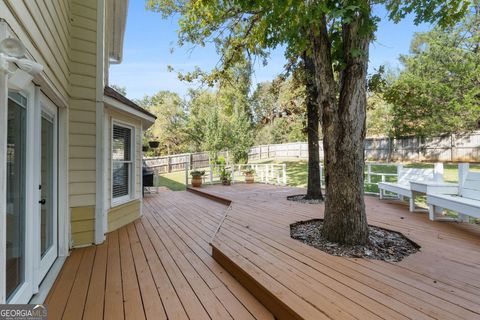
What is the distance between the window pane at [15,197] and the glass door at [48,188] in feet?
2.03

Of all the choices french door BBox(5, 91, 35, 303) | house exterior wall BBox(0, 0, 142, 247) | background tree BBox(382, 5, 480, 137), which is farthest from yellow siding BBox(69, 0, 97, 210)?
background tree BBox(382, 5, 480, 137)

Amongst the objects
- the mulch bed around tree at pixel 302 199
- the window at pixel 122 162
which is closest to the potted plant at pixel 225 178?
the mulch bed around tree at pixel 302 199

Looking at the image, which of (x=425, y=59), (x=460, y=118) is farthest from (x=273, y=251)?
(x=425, y=59)

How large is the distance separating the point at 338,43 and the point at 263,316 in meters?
3.21

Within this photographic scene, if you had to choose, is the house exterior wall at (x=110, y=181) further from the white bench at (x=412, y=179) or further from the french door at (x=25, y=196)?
the white bench at (x=412, y=179)

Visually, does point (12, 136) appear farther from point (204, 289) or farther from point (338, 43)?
point (338, 43)

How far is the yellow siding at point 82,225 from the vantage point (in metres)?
3.75

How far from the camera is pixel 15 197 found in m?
2.03

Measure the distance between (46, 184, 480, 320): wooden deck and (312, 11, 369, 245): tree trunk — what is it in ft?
1.68

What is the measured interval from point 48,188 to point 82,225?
947 mm

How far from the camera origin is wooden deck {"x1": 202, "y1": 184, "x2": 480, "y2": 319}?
1.85m

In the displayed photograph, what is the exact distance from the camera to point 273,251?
302cm

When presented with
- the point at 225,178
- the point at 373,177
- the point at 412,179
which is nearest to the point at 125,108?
the point at 412,179
